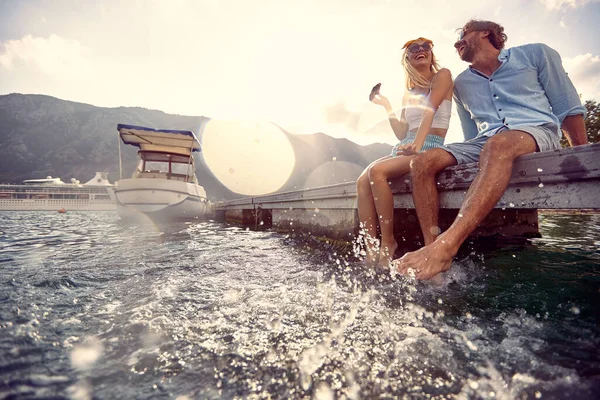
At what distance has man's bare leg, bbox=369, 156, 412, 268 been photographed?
8.32 ft

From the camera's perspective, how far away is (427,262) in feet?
5.50

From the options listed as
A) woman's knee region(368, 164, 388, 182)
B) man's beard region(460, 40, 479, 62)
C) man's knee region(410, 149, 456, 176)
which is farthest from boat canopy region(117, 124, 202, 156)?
man's knee region(410, 149, 456, 176)

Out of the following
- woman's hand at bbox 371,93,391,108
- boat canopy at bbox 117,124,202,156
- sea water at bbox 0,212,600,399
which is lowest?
sea water at bbox 0,212,600,399

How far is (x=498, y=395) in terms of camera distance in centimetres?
85

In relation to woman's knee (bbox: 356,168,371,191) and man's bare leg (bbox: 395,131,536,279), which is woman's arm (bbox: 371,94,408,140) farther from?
man's bare leg (bbox: 395,131,536,279)

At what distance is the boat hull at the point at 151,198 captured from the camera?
A: 11602 mm

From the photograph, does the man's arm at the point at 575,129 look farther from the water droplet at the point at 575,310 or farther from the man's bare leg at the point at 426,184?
the water droplet at the point at 575,310

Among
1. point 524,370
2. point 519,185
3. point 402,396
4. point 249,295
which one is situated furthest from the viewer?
point 519,185

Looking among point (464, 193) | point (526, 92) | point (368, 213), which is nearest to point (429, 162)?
point (464, 193)

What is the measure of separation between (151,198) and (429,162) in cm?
1190

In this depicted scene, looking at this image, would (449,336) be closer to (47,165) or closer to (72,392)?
(72,392)

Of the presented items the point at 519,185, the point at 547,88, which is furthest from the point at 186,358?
the point at 547,88

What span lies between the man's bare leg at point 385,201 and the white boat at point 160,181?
36.8ft

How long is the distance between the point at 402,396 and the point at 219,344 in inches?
29.1
